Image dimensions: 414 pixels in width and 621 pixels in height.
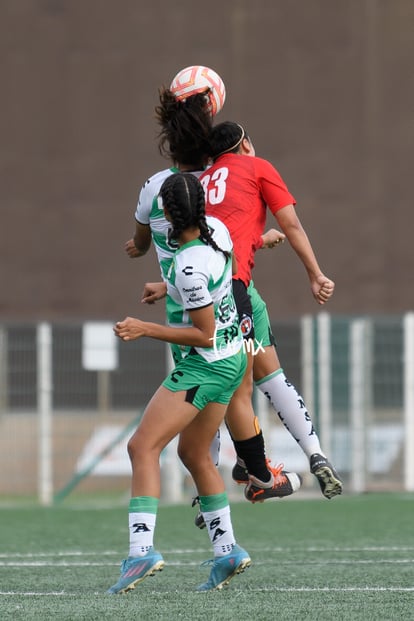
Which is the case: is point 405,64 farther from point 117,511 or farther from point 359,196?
point 117,511

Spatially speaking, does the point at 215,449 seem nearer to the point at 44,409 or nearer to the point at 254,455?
the point at 254,455

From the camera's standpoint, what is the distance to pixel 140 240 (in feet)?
21.5

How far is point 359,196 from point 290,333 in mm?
3824

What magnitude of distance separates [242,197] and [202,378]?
3.27 ft

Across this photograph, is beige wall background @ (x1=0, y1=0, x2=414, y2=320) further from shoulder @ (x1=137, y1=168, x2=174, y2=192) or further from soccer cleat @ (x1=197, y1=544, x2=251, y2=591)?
soccer cleat @ (x1=197, y1=544, x2=251, y2=591)

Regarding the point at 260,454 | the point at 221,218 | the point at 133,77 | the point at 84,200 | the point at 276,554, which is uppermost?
the point at 133,77

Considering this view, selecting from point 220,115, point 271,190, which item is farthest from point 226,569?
point 220,115

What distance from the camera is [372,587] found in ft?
19.6

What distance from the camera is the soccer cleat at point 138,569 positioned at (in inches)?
221

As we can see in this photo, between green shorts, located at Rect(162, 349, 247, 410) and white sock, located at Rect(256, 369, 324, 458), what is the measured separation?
93cm

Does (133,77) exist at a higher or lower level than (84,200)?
higher

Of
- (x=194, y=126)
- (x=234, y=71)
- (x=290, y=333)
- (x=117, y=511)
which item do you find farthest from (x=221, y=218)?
(x=234, y=71)

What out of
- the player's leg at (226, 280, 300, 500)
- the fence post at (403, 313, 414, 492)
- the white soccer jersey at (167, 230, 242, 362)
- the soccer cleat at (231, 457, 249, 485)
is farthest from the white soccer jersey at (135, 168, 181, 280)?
the fence post at (403, 313, 414, 492)

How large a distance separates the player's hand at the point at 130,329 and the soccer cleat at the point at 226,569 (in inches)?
46.2
